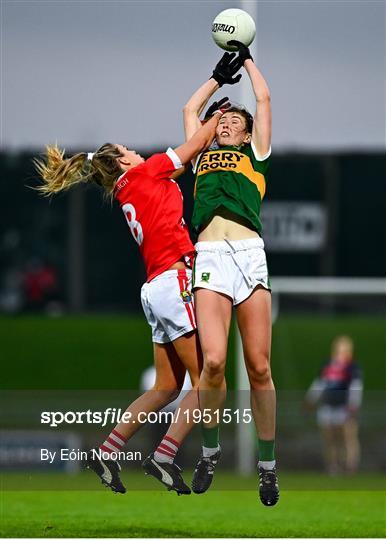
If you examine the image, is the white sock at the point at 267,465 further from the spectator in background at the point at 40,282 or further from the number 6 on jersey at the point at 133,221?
the spectator in background at the point at 40,282

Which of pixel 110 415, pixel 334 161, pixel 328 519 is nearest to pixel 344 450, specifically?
pixel 328 519

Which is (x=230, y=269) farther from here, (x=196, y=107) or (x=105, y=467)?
(x=105, y=467)

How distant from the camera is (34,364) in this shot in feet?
127

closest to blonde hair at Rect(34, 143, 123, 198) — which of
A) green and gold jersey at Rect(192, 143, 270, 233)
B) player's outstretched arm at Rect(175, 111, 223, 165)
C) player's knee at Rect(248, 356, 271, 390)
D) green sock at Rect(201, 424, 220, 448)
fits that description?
player's outstretched arm at Rect(175, 111, 223, 165)

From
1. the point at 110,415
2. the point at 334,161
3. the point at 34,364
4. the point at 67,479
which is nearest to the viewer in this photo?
the point at 110,415

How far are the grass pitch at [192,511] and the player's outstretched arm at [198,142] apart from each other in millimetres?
2936

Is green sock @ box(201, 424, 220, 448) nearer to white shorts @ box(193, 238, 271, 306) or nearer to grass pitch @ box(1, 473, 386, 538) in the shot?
white shorts @ box(193, 238, 271, 306)

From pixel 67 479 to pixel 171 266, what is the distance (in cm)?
922

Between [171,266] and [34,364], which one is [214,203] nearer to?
[171,266]

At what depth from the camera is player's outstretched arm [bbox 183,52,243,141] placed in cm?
1098

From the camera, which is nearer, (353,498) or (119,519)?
(119,519)

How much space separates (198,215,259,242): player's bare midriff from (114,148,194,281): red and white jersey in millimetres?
288

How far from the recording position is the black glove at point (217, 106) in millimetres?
11086

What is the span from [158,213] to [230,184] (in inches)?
22.8
